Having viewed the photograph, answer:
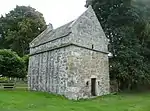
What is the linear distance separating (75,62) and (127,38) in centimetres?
1010

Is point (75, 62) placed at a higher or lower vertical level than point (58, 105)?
higher

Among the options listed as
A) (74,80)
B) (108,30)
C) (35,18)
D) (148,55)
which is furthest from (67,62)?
(35,18)

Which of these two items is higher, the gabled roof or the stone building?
the gabled roof

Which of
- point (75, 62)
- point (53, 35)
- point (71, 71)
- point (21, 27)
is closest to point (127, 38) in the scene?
point (53, 35)

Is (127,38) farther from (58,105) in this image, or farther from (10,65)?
(58,105)

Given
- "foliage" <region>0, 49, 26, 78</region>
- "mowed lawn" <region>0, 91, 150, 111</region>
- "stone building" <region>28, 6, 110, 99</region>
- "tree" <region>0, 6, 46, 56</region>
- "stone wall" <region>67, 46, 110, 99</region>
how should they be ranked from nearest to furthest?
"mowed lawn" <region>0, 91, 150, 111</region>, "stone wall" <region>67, 46, 110, 99</region>, "stone building" <region>28, 6, 110, 99</region>, "foliage" <region>0, 49, 26, 78</region>, "tree" <region>0, 6, 46, 56</region>

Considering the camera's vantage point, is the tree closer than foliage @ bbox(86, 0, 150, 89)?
No

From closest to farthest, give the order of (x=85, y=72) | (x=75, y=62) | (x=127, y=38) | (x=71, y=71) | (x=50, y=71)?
(x=71, y=71) → (x=75, y=62) → (x=85, y=72) → (x=50, y=71) → (x=127, y=38)

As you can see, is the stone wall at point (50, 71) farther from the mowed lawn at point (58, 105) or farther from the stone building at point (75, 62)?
the mowed lawn at point (58, 105)

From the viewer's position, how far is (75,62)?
21.1 metres

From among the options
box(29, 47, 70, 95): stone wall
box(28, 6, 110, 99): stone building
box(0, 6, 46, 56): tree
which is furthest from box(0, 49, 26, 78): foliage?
box(0, 6, 46, 56): tree

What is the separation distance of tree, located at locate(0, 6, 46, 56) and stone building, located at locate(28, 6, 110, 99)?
19.8 meters

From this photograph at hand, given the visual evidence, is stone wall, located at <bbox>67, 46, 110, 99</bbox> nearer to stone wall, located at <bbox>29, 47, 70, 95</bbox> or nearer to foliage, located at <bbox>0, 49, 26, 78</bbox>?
stone wall, located at <bbox>29, 47, 70, 95</bbox>

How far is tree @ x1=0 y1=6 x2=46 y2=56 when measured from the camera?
45.8 m
